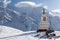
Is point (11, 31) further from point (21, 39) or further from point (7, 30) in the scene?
point (21, 39)

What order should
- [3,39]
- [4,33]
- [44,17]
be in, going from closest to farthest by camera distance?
[3,39] < [4,33] < [44,17]

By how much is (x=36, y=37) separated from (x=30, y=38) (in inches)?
14.0

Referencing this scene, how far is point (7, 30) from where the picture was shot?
1180 cm

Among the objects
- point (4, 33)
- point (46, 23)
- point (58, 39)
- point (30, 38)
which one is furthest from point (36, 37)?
point (46, 23)

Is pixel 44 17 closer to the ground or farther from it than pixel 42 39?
farther from it

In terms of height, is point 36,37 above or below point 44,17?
below

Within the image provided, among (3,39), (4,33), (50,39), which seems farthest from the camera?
(4,33)

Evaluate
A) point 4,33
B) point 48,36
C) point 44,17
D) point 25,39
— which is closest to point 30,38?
point 25,39

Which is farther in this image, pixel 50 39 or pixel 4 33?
pixel 4 33

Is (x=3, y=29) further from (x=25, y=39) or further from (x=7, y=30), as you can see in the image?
(x=25, y=39)

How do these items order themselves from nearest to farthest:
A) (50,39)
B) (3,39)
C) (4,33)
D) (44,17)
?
(50,39) < (3,39) < (4,33) < (44,17)

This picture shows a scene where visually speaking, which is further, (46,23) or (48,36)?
(46,23)

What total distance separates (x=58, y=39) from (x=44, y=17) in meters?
3.63

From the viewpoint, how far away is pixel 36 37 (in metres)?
9.57
